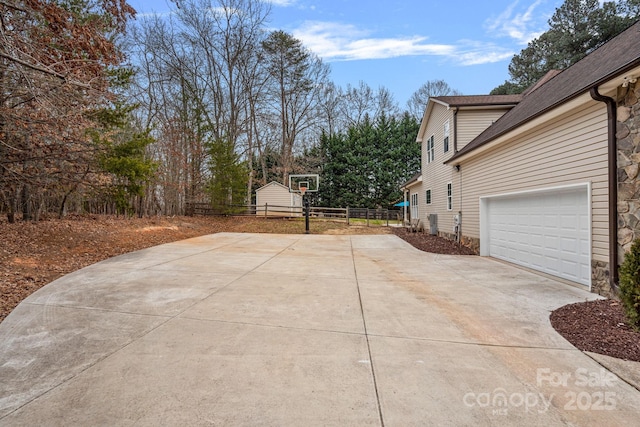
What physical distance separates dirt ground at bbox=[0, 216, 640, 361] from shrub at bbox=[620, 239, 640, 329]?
0.64 feet

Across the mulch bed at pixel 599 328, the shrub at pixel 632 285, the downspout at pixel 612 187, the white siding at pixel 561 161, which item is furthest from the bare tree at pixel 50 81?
the white siding at pixel 561 161

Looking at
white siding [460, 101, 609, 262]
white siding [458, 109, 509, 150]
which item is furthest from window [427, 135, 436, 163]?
white siding [460, 101, 609, 262]

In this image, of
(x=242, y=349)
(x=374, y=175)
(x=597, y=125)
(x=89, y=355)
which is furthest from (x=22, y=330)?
(x=374, y=175)

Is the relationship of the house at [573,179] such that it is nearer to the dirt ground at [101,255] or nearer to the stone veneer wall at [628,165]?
the stone veneer wall at [628,165]

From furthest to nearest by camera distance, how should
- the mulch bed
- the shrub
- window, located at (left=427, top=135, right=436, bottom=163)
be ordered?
1. window, located at (left=427, top=135, right=436, bottom=163)
2. the shrub
3. the mulch bed

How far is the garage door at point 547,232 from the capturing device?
5426 millimetres

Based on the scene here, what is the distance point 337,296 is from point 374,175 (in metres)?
28.1

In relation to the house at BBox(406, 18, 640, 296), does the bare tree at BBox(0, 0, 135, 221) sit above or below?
above

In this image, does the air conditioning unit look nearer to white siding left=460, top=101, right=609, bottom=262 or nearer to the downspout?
white siding left=460, top=101, right=609, bottom=262

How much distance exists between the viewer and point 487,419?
6.85ft

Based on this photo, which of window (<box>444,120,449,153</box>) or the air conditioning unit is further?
the air conditioning unit

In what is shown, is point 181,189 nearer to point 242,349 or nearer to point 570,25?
point 242,349

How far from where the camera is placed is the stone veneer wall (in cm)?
423

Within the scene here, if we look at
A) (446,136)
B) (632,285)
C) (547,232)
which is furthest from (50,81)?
(446,136)
